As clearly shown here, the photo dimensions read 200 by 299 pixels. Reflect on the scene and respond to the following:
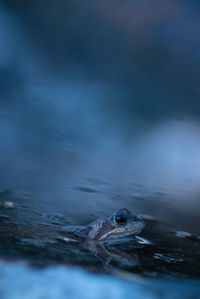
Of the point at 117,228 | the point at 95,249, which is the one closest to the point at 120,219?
the point at 117,228

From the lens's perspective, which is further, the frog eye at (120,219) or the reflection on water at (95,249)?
the frog eye at (120,219)

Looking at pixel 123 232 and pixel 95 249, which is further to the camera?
pixel 123 232

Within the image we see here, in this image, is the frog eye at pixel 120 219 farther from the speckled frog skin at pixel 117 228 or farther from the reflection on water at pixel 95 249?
the reflection on water at pixel 95 249

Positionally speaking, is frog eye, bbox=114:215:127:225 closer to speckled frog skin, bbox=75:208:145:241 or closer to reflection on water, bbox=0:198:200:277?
speckled frog skin, bbox=75:208:145:241

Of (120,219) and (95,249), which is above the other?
(120,219)

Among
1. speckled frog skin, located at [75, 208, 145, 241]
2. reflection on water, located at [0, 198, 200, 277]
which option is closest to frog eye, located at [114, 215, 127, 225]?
speckled frog skin, located at [75, 208, 145, 241]

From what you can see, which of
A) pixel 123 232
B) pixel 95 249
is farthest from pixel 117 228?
pixel 95 249

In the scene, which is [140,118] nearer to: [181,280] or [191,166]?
[191,166]

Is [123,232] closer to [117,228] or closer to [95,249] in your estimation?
[117,228]

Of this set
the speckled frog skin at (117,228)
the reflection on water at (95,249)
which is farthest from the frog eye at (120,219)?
the reflection on water at (95,249)
